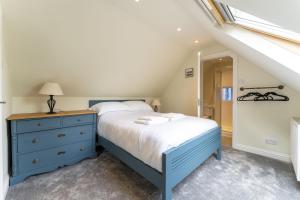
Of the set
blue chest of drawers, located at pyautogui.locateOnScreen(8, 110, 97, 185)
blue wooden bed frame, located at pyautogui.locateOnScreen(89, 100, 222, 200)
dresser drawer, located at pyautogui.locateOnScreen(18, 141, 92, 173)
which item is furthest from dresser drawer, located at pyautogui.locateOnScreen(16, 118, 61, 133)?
blue wooden bed frame, located at pyautogui.locateOnScreen(89, 100, 222, 200)

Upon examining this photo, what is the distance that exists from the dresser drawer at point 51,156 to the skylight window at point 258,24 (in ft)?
9.71

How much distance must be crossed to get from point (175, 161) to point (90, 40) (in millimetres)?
2174

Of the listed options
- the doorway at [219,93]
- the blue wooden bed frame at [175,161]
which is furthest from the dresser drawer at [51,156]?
the doorway at [219,93]

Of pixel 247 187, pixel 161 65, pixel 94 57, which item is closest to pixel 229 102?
pixel 161 65

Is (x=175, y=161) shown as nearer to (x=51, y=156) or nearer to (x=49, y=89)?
(x=51, y=156)

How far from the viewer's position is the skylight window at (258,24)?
148 centimetres

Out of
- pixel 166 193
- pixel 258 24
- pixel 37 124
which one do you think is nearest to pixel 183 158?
pixel 166 193

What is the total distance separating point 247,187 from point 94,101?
3.15 meters

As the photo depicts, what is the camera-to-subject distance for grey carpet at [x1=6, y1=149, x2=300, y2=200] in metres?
1.60

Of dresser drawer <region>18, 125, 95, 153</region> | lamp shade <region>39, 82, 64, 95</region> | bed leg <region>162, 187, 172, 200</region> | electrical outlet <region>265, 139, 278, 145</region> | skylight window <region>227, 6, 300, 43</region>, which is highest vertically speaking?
skylight window <region>227, 6, 300, 43</region>

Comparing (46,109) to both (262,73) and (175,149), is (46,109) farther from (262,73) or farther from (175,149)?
(262,73)

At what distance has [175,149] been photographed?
1.48 metres

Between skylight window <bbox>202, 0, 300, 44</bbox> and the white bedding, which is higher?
skylight window <bbox>202, 0, 300, 44</bbox>

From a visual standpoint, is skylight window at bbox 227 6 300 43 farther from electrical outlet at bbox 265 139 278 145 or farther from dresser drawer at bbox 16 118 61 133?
dresser drawer at bbox 16 118 61 133
